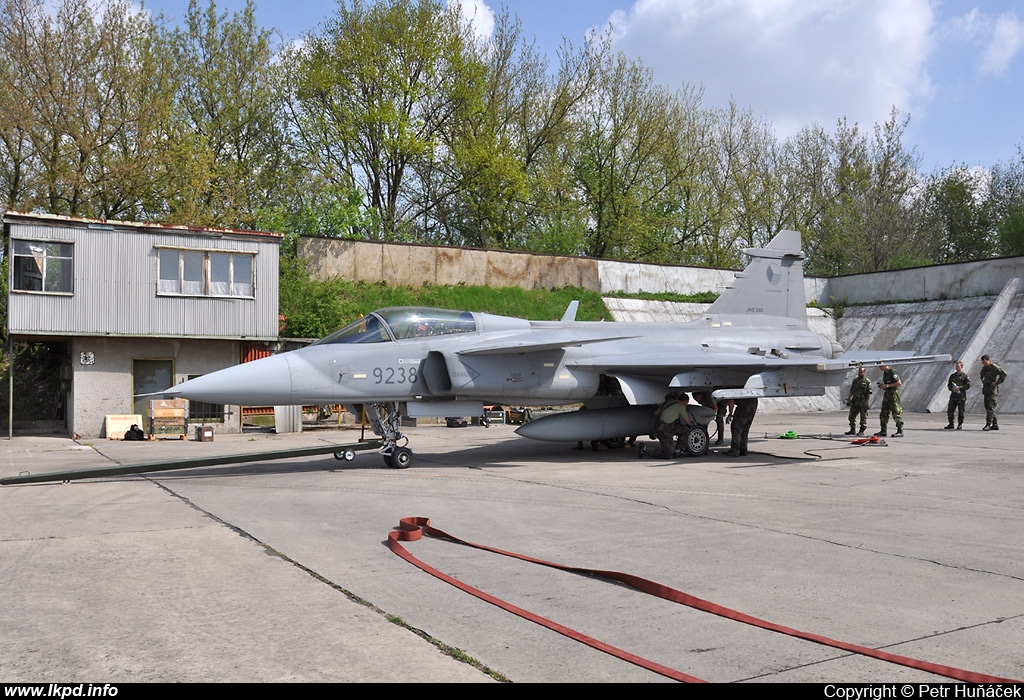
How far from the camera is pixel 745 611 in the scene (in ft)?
16.3

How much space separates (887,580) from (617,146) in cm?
3570

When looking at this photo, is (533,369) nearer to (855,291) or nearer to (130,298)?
(130,298)

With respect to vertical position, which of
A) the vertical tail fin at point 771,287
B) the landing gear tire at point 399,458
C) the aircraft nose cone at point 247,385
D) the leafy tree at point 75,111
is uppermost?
the leafy tree at point 75,111

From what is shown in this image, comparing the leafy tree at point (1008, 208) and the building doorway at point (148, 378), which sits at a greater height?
the leafy tree at point (1008, 208)

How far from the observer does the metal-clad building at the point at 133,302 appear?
17.8m

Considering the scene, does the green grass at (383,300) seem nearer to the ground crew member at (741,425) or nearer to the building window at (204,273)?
the building window at (204,273)

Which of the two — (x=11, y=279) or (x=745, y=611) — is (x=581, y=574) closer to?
(x=745, y=611)

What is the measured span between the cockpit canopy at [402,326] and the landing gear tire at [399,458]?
Result: 1693 millimetres

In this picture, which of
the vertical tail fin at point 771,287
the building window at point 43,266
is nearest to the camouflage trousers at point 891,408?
the vertical tail fin at point 771,287

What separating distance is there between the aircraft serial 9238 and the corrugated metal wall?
25.9 ft

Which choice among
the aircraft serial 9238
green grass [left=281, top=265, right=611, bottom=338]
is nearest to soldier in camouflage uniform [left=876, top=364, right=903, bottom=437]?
the aircraft serial 9238

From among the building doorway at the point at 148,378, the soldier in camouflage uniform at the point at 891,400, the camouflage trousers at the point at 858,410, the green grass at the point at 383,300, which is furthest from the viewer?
the green grass at the point at 383,300

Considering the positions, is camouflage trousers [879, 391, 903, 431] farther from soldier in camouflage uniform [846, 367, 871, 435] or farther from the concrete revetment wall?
the concrete revetment wall
